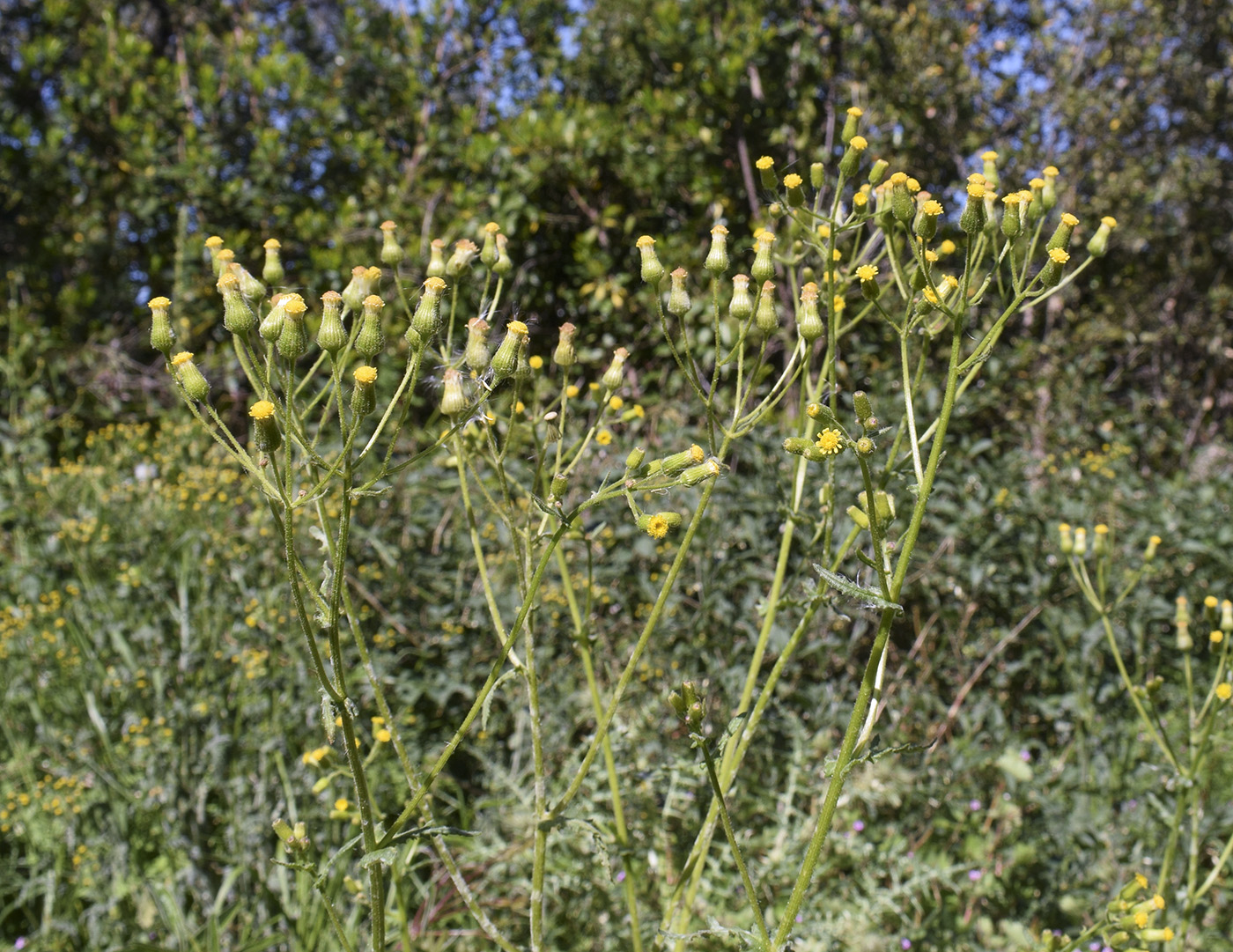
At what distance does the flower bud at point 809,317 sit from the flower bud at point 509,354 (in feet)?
1.36

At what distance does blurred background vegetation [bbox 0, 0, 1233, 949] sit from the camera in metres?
2.65

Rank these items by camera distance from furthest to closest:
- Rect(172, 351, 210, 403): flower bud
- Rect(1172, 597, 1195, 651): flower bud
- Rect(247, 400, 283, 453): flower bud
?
1. Rect(1172, 597, 1195, 651): flower bud
2. Rect(172, 351, 210, 403): flower bud
3. Rect(247, 400, 283, 453): flower bud

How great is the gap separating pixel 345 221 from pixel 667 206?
1569 mm

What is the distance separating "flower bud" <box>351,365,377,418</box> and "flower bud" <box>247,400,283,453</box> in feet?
0.32

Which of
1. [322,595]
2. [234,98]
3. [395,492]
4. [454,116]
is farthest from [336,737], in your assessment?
[234,98]

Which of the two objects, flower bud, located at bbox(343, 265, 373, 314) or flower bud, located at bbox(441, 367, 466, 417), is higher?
flower bud, located at bbox(343, 265, 373, 314)

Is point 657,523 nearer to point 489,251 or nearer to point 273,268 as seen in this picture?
point 489,251

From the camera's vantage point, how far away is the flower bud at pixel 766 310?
135 cm

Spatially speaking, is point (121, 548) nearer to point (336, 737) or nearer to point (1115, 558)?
point (336, 737)

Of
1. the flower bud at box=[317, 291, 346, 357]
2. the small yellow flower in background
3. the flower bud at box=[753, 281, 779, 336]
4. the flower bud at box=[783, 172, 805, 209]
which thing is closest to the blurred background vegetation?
the small yellow flower in background

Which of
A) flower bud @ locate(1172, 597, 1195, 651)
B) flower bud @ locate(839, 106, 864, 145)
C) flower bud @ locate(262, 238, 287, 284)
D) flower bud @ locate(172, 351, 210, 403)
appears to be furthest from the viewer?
flower bud @ locate(1172, 597, 1195, 651)

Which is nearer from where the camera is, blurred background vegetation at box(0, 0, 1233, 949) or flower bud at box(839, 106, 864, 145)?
flower bud at box(839, 106, 864, 145)

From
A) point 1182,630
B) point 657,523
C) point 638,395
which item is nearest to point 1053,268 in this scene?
point 657,523

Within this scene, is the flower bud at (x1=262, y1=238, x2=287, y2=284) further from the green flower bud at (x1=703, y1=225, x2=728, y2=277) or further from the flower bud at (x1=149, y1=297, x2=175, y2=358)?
the green flower bud at (x1=703, y1=225, x2=728, y2=277)
